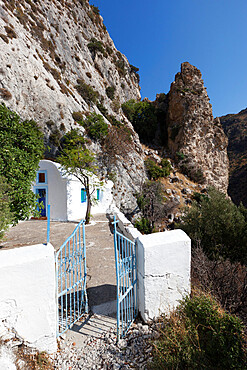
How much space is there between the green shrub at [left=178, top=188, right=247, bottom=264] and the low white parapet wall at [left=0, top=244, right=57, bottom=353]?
630 cm

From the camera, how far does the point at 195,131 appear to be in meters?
25.0

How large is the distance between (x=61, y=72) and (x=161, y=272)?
81.1 feet

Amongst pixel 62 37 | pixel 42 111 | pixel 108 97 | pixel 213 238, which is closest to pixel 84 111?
pixel 42 111

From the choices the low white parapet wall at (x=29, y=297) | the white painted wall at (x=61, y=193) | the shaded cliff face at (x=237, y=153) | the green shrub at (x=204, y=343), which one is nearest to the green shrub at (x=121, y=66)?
the white painted wall at (x=61, y=193)

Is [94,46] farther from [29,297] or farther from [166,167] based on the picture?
[29,297]

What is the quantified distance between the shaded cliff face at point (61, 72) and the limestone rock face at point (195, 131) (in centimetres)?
741

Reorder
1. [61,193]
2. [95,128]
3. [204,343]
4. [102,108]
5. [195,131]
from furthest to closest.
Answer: [195,131] < [102,108] < [95,128] < [61,193] < [204,343]

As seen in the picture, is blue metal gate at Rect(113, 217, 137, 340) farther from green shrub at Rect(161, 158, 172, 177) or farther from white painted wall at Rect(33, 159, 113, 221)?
green shrub at Rect(161, 158, 172, 177)

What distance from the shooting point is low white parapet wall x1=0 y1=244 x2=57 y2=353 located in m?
2.07

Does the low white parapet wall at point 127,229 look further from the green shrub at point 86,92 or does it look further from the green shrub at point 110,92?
the green shrub at point 110,92

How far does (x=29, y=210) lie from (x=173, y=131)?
2380 cm

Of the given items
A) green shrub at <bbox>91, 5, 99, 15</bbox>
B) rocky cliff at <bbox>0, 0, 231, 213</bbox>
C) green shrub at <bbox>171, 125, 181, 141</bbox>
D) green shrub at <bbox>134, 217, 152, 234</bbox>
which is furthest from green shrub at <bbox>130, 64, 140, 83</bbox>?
green shrub at <bbox>134, 217, 152, 234</bbox>

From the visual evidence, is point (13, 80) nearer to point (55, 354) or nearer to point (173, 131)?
point (55, 354)

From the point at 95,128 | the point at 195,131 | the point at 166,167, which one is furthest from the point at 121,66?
the point at 166,167
